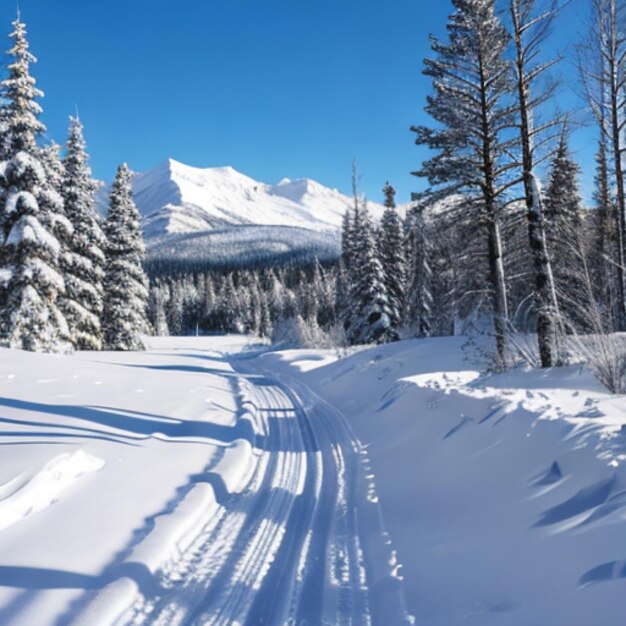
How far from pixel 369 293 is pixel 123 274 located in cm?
1698

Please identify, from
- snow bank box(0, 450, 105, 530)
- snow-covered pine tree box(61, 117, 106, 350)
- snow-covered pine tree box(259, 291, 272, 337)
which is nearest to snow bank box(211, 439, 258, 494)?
snow bank box(0, 450, 105, 530)

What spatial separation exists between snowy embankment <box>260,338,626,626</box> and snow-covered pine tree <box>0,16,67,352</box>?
1615cm

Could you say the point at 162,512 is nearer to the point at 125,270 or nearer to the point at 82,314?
the point at 82,314

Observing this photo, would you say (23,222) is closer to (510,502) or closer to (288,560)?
(288,560)

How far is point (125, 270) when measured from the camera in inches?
1101

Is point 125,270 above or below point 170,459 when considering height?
above

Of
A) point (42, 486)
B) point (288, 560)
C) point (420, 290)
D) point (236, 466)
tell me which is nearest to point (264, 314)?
point (420, 290)

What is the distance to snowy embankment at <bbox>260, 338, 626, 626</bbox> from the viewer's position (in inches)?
105

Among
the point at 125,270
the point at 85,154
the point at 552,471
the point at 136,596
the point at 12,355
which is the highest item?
the point at 85,154

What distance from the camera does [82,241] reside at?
76.9 ft

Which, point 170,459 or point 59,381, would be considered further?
point 59,381

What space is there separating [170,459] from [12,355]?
10.4m

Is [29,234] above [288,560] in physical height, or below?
above

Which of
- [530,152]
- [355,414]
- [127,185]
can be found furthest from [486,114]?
[127,185]
